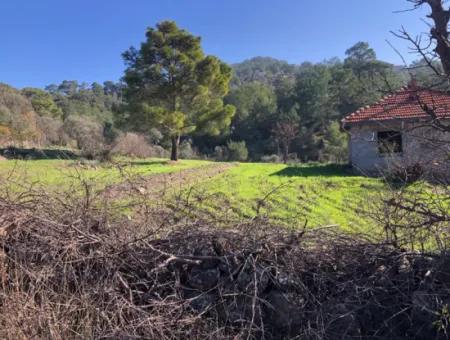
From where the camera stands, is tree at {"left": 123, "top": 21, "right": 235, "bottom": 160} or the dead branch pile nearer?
the dead branch pile

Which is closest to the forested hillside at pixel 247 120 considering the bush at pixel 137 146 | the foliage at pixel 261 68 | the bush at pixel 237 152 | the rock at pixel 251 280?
the bush at pixel 237 152

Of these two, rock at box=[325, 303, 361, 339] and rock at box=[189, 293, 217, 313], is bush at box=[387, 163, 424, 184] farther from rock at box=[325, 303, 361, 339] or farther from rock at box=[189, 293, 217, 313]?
rock at box=[189, 293, 217, 313]

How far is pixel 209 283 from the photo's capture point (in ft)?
9.58

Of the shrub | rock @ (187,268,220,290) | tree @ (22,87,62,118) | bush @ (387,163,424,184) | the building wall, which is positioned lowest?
rock @ (187,268,220,290)

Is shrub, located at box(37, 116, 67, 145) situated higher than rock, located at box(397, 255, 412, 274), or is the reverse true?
shrub, located at box(37, 116, 67, 145)

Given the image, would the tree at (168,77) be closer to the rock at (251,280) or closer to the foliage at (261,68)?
the rock at (251,280)

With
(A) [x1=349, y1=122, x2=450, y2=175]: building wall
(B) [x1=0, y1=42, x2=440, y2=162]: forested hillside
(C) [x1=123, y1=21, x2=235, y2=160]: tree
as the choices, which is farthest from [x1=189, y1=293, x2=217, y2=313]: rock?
(B) [x1=0, y1=42, x2=440, y2=162]: forested hillside

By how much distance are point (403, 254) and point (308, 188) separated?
32.6ft

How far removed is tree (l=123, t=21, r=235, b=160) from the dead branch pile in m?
20.3

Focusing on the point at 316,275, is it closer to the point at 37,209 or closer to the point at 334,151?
the point at 37,209

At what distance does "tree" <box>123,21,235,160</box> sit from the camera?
2348 centimetres

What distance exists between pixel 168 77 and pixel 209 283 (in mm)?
22803

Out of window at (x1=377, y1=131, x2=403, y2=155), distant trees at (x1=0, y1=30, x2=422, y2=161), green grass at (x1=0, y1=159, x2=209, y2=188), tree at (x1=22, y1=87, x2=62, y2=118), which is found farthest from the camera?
tree at (x1=22, y1=87, x2=62, y2=118)

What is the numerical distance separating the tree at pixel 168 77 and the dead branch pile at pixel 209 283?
20300mm
